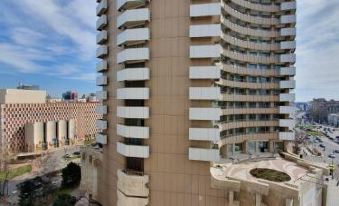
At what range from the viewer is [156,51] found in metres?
32.2

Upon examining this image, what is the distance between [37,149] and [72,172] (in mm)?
48342

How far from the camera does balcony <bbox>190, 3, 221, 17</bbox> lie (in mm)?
29438

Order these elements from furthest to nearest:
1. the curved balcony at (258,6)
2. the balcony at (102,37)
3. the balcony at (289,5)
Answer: the balcony at (289,5) → the curved balcony at (258,6) → the balcony at (102,37)

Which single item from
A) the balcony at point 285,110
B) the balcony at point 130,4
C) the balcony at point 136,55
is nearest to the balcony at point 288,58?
the balcony at point 285,110

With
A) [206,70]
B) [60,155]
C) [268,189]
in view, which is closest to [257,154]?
[268,189]

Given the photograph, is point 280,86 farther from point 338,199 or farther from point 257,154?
point 338,199

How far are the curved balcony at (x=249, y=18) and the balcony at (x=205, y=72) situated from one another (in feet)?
54.7

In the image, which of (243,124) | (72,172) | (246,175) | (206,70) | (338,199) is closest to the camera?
(206,70)

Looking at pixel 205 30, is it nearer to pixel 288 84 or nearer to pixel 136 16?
pixel 136 16

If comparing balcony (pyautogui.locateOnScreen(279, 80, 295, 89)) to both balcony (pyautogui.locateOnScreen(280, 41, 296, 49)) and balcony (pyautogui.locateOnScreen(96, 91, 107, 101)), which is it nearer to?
balcony (pyautogui.locateOnScreen(280, 41, 296, 49))

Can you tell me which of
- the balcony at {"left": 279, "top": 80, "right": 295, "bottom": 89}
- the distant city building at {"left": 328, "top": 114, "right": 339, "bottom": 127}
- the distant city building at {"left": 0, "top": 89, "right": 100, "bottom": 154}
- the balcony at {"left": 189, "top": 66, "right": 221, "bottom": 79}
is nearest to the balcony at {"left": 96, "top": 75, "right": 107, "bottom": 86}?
the balcony at {"left": 189, "top": 66, "right": 221, "bottom": 79}

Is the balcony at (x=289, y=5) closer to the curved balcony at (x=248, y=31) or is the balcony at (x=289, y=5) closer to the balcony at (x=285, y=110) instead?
the curved balcony at (x=248, y=31)

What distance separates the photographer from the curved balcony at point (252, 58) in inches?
1699

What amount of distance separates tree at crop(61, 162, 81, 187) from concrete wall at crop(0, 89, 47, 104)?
53505 millimetres
